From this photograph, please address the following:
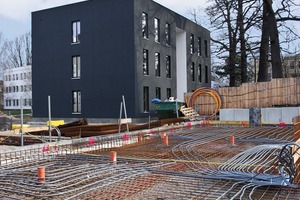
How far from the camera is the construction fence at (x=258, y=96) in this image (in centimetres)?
2138

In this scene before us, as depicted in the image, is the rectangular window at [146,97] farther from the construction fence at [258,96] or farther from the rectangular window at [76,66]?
the rectangular window at [76,66]

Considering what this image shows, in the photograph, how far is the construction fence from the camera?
70.1ft

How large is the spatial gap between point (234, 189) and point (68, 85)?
929 inches

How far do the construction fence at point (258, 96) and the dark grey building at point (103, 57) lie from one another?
175 inches

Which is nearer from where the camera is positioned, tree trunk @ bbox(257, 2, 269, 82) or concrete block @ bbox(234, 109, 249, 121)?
concrete block @ bbox(234, 109, 249, 121)

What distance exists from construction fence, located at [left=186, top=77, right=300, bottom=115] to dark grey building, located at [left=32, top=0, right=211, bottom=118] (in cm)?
446

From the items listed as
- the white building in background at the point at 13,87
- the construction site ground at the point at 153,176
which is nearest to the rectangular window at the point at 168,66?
the construction site ground at the point at 153,176

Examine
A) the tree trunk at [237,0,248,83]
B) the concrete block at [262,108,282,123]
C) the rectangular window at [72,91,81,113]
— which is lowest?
the concrete block at [262,108,282,123]

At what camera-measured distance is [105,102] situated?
25.1m

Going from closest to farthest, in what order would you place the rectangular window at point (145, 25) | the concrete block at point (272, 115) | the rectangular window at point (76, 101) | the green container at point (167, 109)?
the concrete block at point (272, 115)
the green container at point (167, 109)
the rectangular window at point (145, 25)
the rectangular window at point (76, 101)

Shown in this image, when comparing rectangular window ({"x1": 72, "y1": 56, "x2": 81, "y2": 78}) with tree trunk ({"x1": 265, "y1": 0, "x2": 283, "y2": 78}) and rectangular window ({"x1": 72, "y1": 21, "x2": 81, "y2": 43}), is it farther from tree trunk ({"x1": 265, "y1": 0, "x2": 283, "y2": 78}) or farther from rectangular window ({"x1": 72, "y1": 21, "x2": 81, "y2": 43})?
tree trunk ({"x1": 265, "y1": 0, "x2": 283, "y2": 78})

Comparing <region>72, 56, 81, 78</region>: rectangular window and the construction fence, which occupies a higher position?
<region>72, 56, 81, 78</region>: rectangular window

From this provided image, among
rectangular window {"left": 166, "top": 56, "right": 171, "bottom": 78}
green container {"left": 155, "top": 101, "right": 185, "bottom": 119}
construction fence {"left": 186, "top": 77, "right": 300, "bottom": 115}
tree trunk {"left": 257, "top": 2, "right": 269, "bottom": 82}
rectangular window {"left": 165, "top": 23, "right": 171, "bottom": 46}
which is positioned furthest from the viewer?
rectangular window {"left": 165, "top": 23, "right": 171, "bottom": 46}

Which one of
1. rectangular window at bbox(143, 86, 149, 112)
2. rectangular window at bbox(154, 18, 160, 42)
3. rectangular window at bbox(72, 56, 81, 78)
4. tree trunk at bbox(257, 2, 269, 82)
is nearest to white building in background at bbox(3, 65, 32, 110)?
rectangular window at bbox(72, 56, 81, 78)
